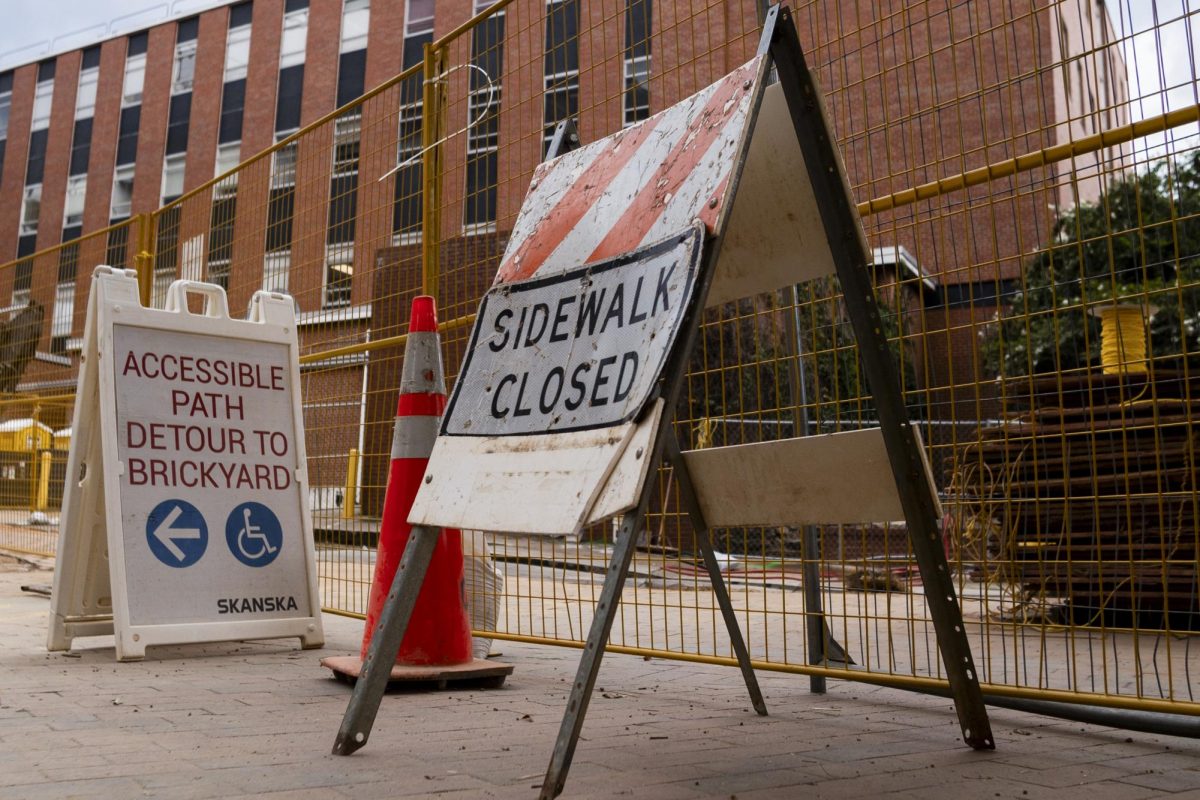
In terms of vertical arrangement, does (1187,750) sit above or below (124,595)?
below

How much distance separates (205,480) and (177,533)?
277 mm

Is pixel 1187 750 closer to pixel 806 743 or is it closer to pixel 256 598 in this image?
pixel 806 743


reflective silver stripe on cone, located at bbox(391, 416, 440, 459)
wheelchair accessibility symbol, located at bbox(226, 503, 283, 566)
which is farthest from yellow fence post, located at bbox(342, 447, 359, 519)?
reflective silver stripe on cone, located at bbox(391, 416, 440, 459)

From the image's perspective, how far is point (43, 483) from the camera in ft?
35.1

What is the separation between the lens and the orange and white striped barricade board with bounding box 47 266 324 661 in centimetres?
447

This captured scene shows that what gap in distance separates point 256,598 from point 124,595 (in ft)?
1.88

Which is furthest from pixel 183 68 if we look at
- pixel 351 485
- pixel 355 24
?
pixel 351 485

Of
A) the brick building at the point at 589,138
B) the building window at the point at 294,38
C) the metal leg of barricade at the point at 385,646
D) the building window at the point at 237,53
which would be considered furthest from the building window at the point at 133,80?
the metal leg of barricade at the point at 385,646

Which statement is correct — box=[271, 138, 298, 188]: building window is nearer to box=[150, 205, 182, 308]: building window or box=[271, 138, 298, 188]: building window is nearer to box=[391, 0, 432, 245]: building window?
box=[391, 0, 432, 245]: building window

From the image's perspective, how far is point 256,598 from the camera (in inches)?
184

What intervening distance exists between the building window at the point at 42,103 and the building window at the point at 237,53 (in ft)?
29.7

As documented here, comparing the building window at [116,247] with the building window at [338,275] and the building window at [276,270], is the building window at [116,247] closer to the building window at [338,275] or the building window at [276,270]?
the building window at [276,270]

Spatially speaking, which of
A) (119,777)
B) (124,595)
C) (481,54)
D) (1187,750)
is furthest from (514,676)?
(481,54)

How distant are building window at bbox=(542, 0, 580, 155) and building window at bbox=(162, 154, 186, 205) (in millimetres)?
34247
